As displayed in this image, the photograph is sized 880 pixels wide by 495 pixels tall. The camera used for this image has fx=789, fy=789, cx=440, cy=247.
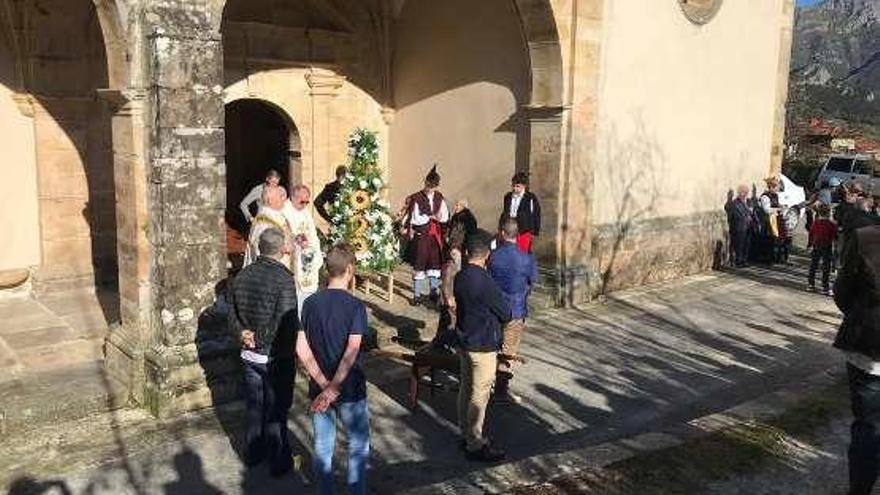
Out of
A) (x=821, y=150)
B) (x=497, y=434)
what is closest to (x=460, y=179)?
(x=497, y=434)

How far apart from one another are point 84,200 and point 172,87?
4421mm

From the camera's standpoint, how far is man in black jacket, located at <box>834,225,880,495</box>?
4.34m

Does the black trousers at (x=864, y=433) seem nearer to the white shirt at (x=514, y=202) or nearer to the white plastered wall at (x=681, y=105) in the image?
the white shirt at (x=514, y=202)

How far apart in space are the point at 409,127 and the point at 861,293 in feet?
27.1

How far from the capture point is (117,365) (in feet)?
22.0

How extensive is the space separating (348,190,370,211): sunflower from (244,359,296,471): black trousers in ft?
14.3

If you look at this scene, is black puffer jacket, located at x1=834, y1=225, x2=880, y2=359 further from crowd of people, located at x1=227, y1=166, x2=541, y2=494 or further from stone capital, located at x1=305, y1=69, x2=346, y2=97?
stone capital, located at x1=305, y1=69, x2=346, y2=97

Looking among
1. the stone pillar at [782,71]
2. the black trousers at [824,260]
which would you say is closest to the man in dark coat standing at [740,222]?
the stone pillar at [782,71]

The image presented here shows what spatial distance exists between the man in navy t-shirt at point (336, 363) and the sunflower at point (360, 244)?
4.97 metres

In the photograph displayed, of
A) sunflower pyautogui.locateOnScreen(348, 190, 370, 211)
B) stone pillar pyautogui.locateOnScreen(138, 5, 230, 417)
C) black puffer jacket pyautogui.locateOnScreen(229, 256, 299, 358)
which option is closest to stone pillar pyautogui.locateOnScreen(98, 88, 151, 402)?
stone pillar pyautogui.locateOnScreen(138, 5, 230, 417)

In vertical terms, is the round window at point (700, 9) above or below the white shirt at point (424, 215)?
above

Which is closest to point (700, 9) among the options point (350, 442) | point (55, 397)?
point (350, 442)

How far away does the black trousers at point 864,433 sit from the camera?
14.3 ft

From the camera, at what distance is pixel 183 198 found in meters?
6.16
